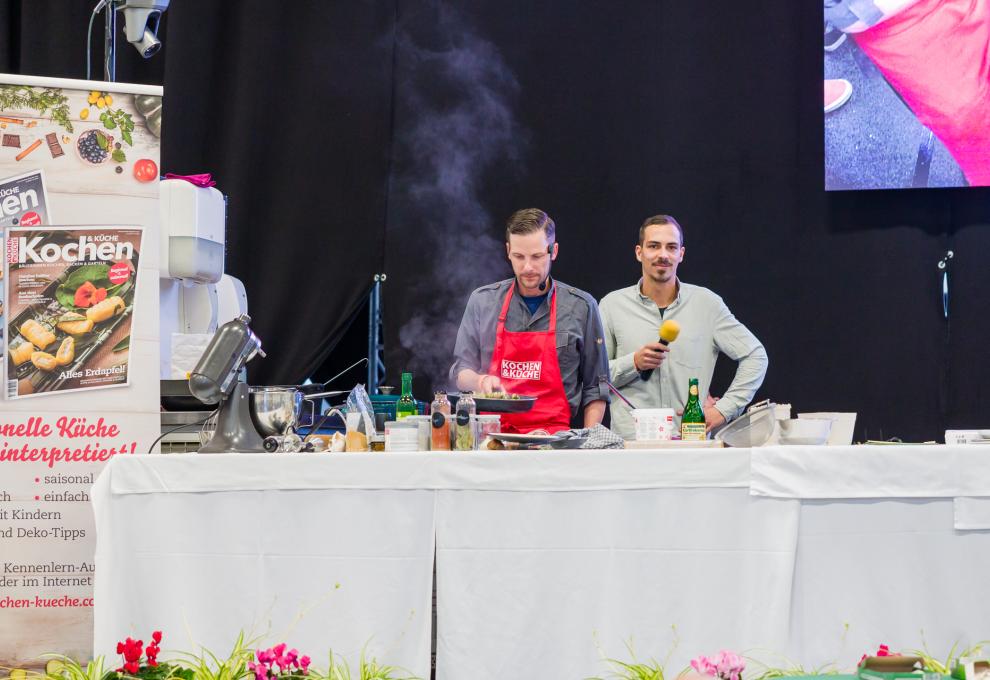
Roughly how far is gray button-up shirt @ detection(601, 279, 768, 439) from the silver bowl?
1643 mm

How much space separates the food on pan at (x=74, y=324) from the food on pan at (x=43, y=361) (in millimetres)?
81

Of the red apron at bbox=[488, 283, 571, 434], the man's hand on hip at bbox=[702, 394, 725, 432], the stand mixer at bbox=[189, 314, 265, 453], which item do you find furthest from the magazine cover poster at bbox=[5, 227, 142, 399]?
the man's hand on hip at bbox=[702, 394, 725, 432]

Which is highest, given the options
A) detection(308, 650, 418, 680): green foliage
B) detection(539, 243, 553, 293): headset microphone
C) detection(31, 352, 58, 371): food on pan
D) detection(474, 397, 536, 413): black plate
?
detection(539, 243, 553, 293): headset microphone

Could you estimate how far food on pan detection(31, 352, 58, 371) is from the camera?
9.52 ft

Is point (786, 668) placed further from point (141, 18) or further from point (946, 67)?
point (946, 67)

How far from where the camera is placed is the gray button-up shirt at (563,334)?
358 centimetres

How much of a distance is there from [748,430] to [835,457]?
0.99 feet

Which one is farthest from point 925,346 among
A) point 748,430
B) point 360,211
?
point 360,211

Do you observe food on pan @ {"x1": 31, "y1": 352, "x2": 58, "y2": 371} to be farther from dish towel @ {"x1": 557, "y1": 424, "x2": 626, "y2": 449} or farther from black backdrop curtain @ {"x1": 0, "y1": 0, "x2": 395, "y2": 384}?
black backdrop curtain @ {"x1": 0, "y1": 0, "x2": 395, "y2": 384}

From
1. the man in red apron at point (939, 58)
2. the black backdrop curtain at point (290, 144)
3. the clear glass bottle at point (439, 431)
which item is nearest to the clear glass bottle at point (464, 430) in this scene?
the clear glass bottle at point (439, 431)

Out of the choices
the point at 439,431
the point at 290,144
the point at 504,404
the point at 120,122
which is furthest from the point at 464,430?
the point at 290,144

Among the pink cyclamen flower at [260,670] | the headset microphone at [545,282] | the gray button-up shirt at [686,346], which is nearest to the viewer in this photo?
the pink cyclamen flower at [260,670]

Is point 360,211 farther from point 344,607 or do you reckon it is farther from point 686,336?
point 344,607

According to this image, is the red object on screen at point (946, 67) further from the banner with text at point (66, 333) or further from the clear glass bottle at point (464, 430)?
the banner with text at point (66, 333)
